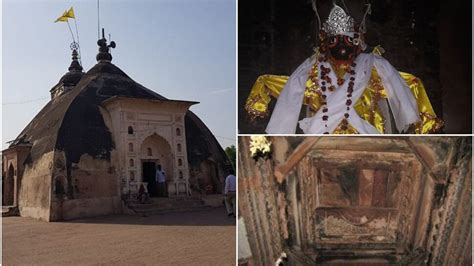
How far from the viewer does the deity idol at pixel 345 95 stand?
2.60 m

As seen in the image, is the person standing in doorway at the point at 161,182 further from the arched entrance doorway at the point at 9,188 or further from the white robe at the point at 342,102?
the white robe at the point at 342,102

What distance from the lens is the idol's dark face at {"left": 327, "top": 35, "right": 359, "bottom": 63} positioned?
104 inches

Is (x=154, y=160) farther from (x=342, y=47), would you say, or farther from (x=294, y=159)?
(x=342, y=47)

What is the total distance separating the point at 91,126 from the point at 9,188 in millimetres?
A: 2590

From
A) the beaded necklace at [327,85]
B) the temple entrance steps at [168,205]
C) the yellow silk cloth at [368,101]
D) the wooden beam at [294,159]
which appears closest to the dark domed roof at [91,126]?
the temple entrance steps at [168,205]

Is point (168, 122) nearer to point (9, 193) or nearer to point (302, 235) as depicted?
point (9, 193)

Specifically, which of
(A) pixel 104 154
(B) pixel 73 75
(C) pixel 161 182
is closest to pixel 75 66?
(B) pixel 73 75

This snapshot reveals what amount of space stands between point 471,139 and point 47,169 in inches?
283

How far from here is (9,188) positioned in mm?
10047

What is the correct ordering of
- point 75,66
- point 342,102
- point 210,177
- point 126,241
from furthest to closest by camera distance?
point 75,66
point 210,177
point 126,241
point 342,102

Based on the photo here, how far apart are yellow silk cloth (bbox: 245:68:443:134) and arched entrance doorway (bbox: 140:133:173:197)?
6609mm

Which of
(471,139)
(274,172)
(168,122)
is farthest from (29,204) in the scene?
(471,139)

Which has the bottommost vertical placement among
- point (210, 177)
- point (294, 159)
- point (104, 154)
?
point (210, 177)

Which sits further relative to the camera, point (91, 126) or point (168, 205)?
point (91, 126)
